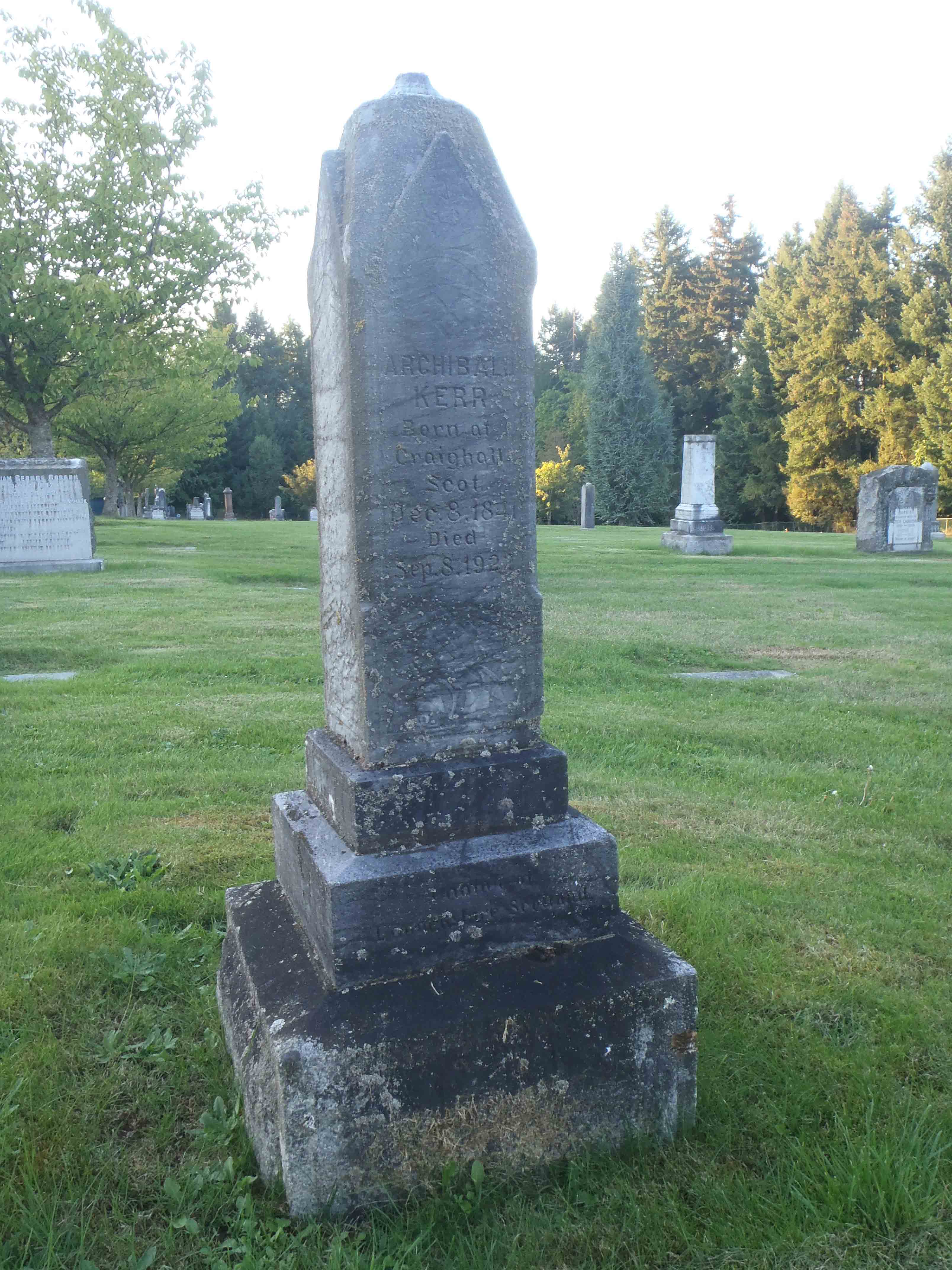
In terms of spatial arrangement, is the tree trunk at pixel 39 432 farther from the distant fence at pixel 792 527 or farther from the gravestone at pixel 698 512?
the distant fence at pixel 792 527

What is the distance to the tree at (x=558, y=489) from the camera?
41.4m

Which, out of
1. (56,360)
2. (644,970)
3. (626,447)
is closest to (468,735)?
(644,970)

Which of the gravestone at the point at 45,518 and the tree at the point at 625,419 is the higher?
the tree at the point at 625,419

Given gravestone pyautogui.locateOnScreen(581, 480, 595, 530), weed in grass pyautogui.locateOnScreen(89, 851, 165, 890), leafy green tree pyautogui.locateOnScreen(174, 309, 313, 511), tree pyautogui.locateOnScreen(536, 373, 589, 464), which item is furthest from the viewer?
leafy green tree pyautogui.locateOnScreen(174, 309, 313, 511)

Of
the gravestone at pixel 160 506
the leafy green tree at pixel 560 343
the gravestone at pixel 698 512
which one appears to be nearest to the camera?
the gravestone at pixel 698 512

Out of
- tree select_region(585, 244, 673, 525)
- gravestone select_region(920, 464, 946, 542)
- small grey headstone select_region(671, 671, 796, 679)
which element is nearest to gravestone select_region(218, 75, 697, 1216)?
small grey headstone select_region(671, 671, 796, 679)

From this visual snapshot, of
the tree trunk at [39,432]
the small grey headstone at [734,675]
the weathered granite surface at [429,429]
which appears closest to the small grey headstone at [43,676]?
the small grey headstone at [734,675]

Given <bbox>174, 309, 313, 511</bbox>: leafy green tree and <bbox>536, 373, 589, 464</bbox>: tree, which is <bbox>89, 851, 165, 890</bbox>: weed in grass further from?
<bbox>174, 309, 313, 511</bbox>: leafy green tree

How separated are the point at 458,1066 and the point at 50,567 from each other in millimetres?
15108

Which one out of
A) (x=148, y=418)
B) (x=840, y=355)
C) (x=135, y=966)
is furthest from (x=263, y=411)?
(x=135, y=966)

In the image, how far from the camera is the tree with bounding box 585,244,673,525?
43094 millimetres

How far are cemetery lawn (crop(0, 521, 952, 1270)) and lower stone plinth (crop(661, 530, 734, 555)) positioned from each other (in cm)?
1205

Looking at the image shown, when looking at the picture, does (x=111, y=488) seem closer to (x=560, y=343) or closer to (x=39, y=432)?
(x=39, y=432)

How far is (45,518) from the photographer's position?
1542cm
